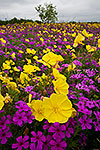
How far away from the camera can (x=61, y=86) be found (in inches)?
48.8

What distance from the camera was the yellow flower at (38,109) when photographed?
1.15 m

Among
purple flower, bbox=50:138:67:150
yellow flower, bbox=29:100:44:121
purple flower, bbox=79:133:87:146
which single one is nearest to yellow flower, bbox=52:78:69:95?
yellow flower, bbox=29:100:44:121

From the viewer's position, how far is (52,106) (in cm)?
106

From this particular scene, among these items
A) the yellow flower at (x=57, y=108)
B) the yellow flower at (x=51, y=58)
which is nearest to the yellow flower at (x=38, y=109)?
the yellow flower at (x=57, y=108)

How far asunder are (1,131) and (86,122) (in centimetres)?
75

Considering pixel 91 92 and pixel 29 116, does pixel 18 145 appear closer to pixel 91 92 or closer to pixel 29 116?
pixel 29 116

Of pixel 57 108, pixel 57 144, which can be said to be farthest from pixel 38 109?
→ pixel 57 144

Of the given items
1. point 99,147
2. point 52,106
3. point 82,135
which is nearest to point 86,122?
point 82,135

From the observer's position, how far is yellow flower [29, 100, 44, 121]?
3.77ft

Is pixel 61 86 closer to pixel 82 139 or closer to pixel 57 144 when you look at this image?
pixel 57 144

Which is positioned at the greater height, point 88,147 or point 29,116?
point 29,116

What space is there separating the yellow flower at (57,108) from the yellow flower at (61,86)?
181mm

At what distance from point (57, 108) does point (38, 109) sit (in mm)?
182

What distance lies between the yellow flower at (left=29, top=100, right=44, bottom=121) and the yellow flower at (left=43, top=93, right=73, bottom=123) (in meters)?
0.12
